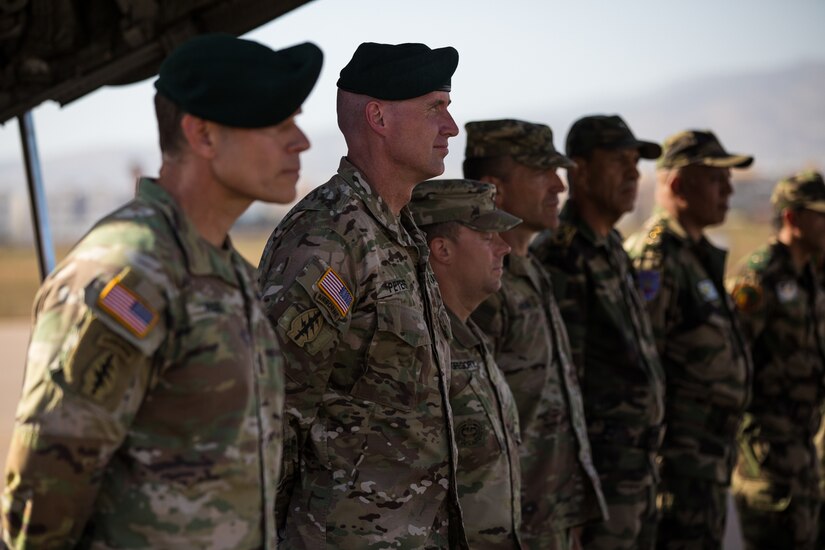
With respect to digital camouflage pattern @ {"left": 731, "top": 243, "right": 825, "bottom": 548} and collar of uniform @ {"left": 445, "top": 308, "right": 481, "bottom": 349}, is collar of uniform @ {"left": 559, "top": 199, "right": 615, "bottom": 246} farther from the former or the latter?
digital camouflage pattern @ {"left": 731, "top": 243, "right": 825, "bottom": 548}

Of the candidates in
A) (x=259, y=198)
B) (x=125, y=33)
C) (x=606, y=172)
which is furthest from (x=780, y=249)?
(x=259, y=198)

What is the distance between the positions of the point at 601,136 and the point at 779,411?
205cm

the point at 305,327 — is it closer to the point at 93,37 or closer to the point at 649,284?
the point at 93,37

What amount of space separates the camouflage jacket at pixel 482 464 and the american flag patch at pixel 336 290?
593 millimetres

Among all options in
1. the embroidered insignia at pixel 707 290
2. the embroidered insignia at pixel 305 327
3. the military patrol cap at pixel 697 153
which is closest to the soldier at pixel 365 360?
the embroidered insignia at pixel 305 327

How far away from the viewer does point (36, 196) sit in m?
5.10

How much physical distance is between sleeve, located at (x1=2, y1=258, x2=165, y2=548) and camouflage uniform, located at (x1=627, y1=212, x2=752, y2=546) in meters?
3.70

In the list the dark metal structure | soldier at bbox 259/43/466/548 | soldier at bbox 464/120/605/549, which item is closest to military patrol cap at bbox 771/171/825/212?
soldier at bbox 464/120/605/549

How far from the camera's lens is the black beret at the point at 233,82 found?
6.73ft

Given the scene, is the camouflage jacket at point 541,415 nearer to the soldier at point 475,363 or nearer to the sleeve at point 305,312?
the soldier at point 475,363

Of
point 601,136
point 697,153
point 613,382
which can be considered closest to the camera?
point 613,382

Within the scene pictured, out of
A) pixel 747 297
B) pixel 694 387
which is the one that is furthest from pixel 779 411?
pixel 694 387

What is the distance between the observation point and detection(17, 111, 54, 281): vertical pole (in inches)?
197

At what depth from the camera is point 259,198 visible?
7.00 feet
